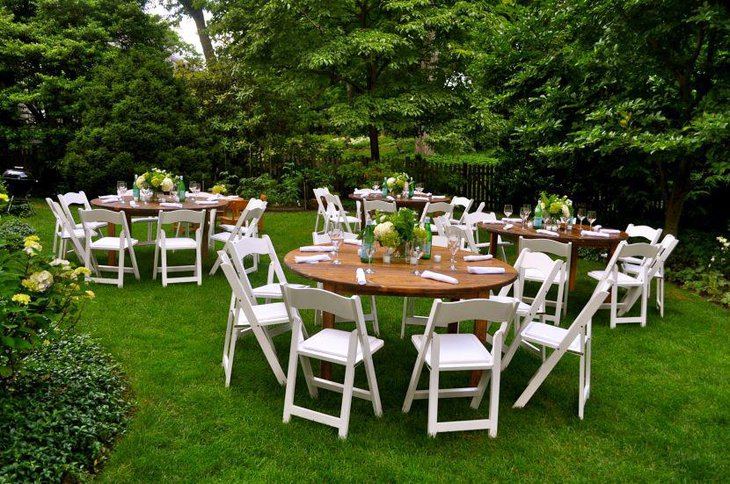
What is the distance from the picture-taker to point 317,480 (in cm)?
296

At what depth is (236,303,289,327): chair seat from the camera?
13.1 feet

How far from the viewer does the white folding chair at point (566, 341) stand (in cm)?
348

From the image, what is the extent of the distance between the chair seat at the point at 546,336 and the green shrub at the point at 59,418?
9.21 feet

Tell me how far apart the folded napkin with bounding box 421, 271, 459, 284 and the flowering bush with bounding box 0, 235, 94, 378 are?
2.17 metres

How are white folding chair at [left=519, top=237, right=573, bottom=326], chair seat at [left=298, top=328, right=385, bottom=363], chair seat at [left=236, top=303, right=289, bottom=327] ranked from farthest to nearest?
1. white folding chair at [left=519, top=237, right=573, bottom=326]
2. chair seat at [left=236, top=303, right=289, bottom=327]
3. chair seat at [left=298, top=328, right=385, bottom=363]

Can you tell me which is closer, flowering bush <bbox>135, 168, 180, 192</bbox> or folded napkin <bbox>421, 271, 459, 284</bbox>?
folded napkin <bbox>421, 271, 459, 284</bbox>

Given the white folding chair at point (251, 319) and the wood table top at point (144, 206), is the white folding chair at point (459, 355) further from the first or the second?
the wood table top at point (144, 206)

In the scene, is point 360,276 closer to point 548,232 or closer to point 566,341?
point 566,341

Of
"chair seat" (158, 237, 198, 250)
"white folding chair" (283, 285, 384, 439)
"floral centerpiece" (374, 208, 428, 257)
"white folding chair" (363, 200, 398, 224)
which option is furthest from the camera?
"white folding chair" (363, 200, 398, 224)

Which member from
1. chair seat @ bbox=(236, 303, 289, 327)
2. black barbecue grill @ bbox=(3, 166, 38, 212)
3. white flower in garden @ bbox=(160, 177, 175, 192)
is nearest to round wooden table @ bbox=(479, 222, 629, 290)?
chair seat @ bbox=(236, 303, 289, 327)

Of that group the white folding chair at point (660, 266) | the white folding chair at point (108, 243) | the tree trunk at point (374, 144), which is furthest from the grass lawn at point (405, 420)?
the tree trunk at point (374, 144)

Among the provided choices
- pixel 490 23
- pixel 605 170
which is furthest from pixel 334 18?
pixel 605 170

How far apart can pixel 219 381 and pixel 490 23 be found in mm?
10398

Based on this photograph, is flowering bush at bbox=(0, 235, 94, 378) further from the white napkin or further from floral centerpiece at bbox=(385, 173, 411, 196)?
floral centerpiece at bbox=(385, 173, 411, 196)
